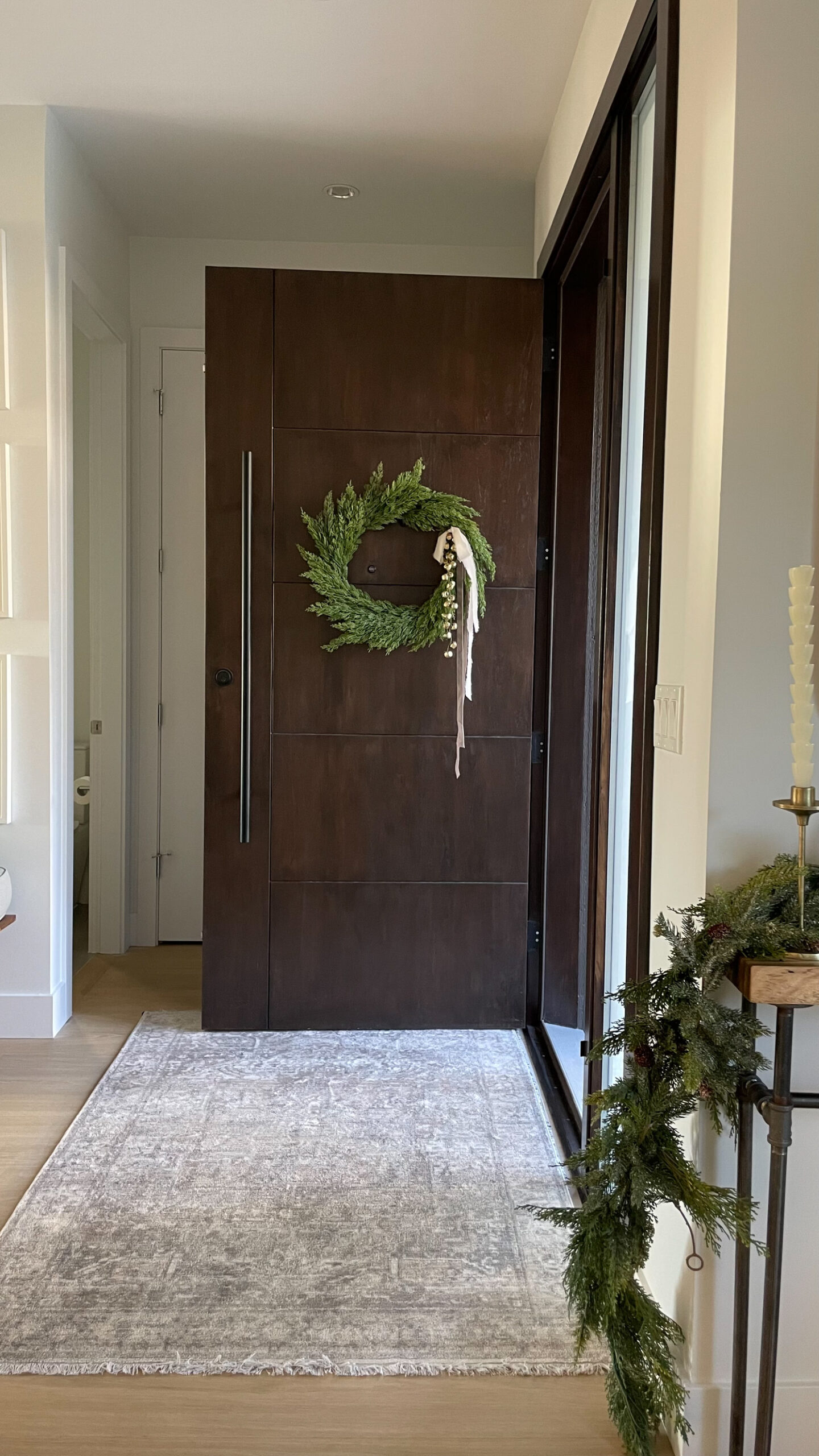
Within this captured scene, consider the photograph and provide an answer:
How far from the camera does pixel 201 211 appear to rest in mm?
Result: 3803

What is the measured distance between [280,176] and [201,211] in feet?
1.43

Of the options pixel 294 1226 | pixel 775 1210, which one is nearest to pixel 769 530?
pixel 775 1210

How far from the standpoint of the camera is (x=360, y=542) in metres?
3.18

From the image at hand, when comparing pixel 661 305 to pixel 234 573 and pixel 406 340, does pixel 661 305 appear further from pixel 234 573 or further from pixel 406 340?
pixel 234 573

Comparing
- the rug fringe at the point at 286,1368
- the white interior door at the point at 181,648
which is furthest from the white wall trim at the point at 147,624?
the rug fringe at the point at 286,1368

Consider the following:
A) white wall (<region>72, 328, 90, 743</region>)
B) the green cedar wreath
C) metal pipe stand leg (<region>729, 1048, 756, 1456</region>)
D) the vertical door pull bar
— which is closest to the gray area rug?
metal pipe stand leg (<region>729, 1048, 756, 1456</region>)

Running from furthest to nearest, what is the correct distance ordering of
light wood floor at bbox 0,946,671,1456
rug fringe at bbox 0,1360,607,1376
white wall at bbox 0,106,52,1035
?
white wall at bbox 0,106,52,1035
rug fringe at bbox 0,1360,607,1376
light wood floor at bbox 0,946,671,1456

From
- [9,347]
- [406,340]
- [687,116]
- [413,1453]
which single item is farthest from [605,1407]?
[9,347]

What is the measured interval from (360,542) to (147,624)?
1318 millimetres

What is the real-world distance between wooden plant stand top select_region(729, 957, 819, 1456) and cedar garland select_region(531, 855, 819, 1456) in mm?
28

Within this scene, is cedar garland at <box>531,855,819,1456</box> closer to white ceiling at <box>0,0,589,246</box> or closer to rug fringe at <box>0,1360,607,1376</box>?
rug fringe at <box>0,1360,607,1376</box>

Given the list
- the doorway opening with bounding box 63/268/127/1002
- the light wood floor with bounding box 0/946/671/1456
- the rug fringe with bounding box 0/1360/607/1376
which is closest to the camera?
the light wood floor with bounding box 0/946/671/1456

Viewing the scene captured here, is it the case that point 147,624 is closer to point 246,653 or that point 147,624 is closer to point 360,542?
point 246,653

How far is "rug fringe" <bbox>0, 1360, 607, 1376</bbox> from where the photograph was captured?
1.74 metres
